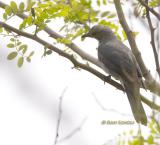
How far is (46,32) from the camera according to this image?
598cm

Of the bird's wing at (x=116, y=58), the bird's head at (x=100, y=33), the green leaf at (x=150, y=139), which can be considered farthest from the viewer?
the bird's head at (x=100, y=33)

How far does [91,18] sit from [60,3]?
45 cm

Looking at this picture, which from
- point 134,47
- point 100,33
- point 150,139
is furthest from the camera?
point 100,33

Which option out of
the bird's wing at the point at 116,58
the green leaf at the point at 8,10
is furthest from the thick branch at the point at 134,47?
the green leaf at the point at 8,10

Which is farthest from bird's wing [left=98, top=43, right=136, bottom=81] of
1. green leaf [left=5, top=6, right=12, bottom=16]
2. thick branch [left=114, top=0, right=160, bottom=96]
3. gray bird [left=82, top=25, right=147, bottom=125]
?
green leaf [left=5, top=6, right=12, bottom=16]

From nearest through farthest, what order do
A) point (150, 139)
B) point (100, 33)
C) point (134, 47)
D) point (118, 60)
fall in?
point (150, 139), point (134, 47), point (118, 60), point (100, 33)

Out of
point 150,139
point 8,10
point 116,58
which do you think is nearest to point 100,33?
point 116,58

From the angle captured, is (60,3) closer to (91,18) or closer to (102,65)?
(91,18)

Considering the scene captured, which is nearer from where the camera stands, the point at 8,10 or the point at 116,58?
the point at 8,10

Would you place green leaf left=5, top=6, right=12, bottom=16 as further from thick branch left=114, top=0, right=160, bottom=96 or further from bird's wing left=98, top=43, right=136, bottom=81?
bird's wing left=98, top=43, right=136, bottom=81

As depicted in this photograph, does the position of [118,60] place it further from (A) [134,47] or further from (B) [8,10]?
(B) [8,10]

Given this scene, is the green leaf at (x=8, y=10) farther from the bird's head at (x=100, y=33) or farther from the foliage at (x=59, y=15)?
the bird's head at (x=100, y=33)

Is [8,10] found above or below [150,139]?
above

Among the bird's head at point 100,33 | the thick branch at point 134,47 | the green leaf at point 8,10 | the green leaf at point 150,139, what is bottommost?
the green leaf at point 150,139
